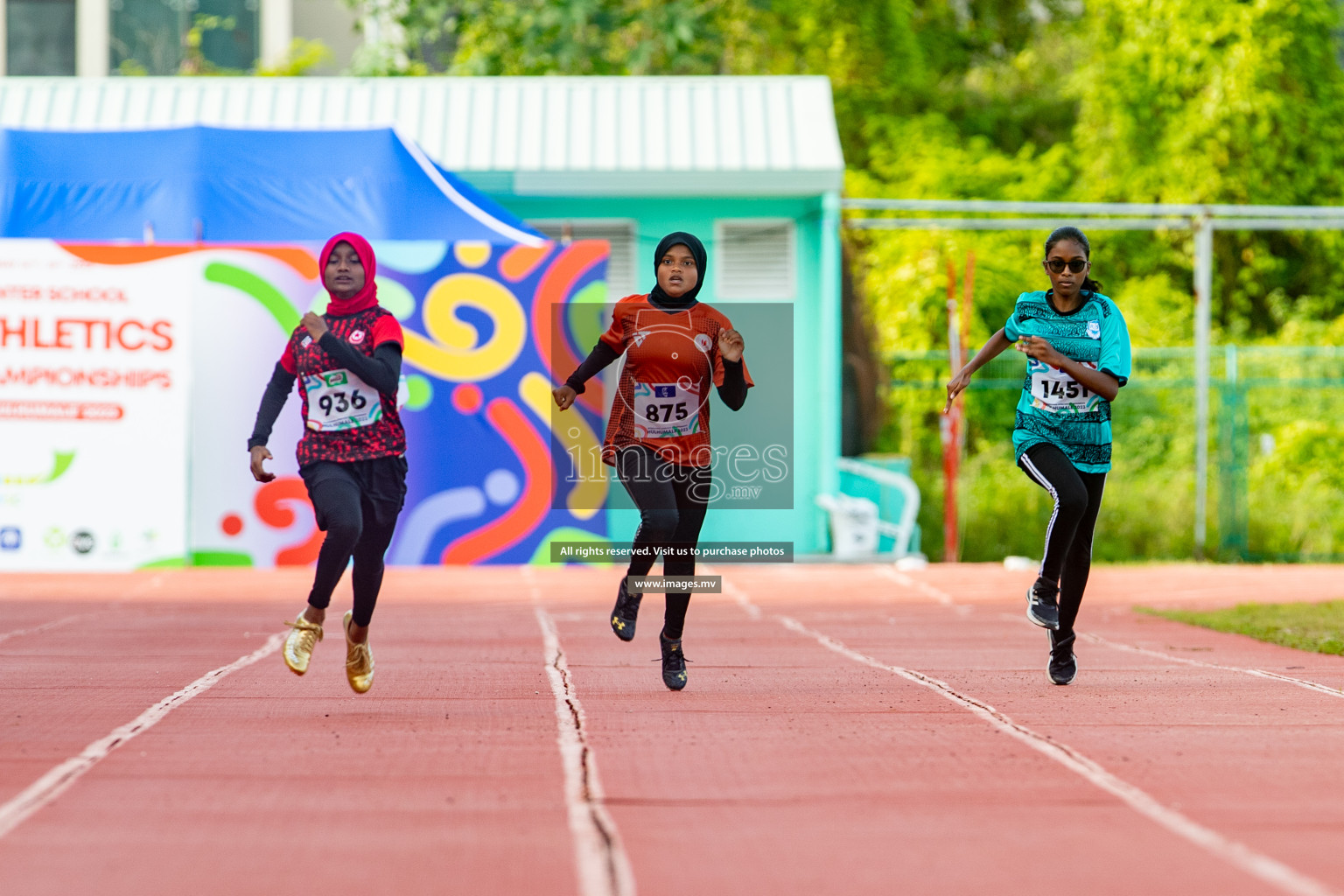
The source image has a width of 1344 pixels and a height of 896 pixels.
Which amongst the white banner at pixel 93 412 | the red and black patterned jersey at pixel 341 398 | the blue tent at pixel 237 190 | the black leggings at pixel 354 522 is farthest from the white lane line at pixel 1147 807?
the white banner at pixel 93 412

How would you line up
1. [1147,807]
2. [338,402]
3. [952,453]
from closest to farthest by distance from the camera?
[1147,807], [338,402], [952,453]

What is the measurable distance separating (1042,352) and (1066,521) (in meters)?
0.82

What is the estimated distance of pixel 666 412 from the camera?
24.4 feet

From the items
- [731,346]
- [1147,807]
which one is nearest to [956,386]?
[731,346]

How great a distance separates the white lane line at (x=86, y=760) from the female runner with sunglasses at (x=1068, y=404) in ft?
11.8

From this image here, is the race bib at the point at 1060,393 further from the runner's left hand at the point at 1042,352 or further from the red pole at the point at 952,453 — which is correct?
the red pole at the point at 952,453

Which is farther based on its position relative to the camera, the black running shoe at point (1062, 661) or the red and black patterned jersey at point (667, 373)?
the black running shoe at point (1062, 661)

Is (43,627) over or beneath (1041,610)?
beneath

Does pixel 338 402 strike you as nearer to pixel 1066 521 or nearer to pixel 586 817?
pixel 586 817

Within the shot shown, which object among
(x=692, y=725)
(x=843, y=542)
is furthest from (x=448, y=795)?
(x=843, y=542)

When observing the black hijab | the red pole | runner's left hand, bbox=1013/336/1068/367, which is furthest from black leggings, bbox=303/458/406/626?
the red pole

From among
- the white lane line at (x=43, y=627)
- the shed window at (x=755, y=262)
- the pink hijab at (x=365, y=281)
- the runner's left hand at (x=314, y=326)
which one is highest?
the shed window at (x=755, y=262)

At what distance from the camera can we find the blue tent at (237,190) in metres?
16.3

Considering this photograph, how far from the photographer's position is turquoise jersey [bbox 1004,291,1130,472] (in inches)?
306
